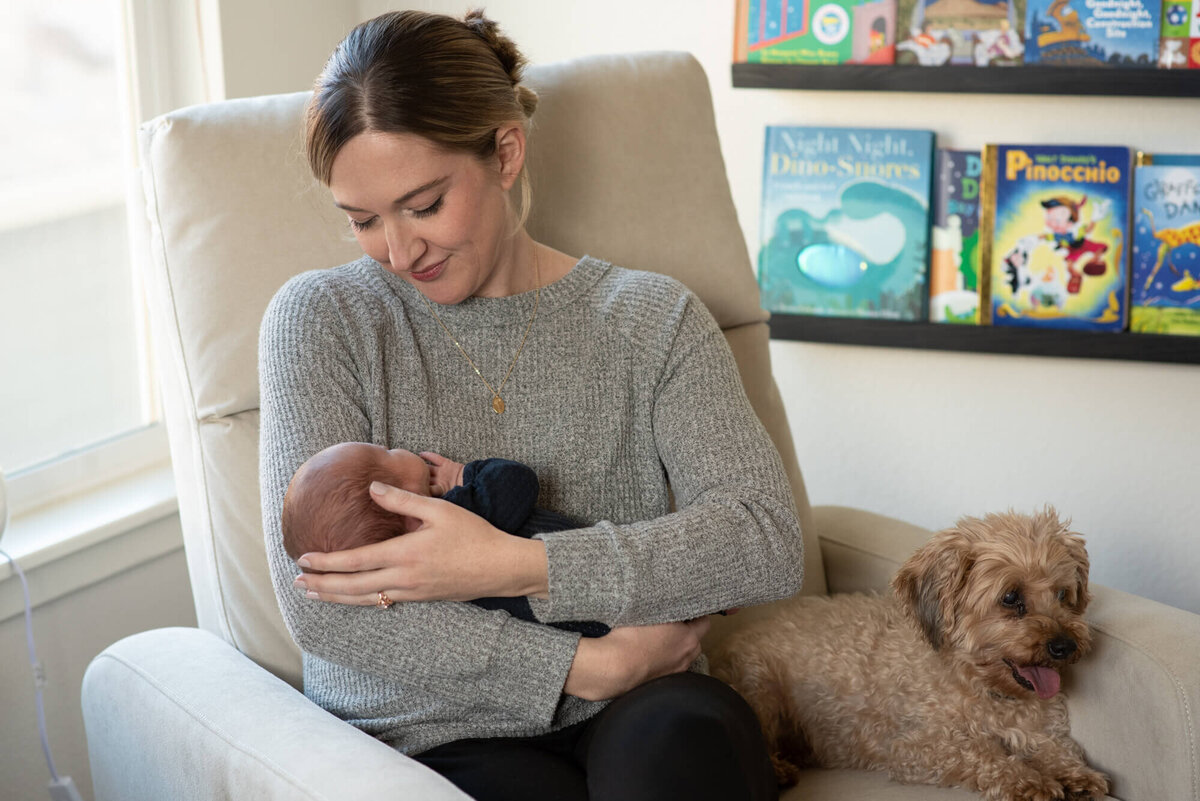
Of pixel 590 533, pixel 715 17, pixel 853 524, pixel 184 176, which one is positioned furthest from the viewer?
pixel 715 17

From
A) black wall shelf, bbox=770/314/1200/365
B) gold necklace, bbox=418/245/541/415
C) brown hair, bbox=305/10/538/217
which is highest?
brown hair, bbox=305/10/538/217

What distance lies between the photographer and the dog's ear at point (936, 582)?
1489 mm

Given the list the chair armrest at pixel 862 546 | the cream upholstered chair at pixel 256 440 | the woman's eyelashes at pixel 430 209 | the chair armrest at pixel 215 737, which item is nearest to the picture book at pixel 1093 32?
the cream upholstered chair at pixel 256 440

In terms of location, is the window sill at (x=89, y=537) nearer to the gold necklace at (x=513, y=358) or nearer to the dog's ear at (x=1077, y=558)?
the gold necklace at (x=513, y=358)

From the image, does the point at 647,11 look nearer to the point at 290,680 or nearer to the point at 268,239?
the point at 268,239

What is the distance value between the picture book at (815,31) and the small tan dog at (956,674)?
1.03 m

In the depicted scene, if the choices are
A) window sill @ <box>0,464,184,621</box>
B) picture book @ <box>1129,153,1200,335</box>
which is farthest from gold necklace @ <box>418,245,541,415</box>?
picture book @ <box>1129,153,1200,335</box>

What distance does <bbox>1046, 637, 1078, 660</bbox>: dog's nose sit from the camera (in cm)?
141

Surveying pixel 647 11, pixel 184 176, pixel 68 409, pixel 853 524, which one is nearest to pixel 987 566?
pixel 853 524

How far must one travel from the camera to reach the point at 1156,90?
1.92m

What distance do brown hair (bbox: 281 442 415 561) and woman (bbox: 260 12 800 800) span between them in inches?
0.9

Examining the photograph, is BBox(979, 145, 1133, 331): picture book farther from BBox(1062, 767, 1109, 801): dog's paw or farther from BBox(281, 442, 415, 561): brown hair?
BBox(281, 442, 415, 561): brown hair

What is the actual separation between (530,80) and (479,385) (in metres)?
0.54

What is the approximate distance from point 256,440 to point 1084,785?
1180 millimetres
